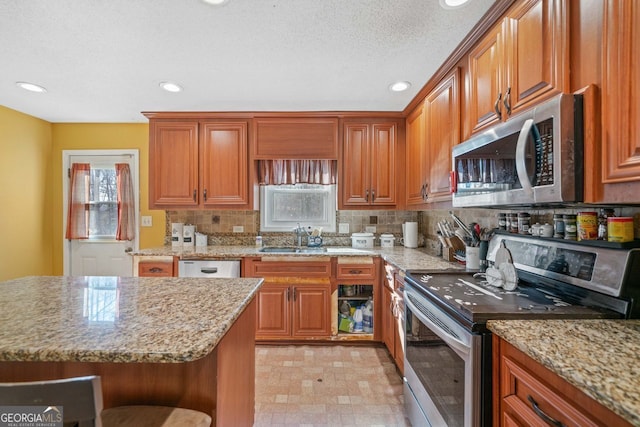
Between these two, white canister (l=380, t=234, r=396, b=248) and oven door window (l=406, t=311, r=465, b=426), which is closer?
oven door window (l=406, t=311, r=465, b=426)

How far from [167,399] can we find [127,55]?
2126 mm

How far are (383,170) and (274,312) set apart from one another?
1.78 meters

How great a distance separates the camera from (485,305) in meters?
1.20

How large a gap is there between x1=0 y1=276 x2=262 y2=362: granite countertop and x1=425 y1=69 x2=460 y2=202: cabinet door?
1525 mm

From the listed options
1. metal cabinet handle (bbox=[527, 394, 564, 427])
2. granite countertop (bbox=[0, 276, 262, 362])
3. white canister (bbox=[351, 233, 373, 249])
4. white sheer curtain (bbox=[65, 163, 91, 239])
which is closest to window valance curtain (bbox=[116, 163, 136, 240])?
white sheer curtain (bbox=[65, 163, 91, 239])

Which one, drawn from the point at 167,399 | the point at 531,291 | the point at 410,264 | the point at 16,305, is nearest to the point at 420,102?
the point at 410,264

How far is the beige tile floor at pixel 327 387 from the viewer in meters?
1.88

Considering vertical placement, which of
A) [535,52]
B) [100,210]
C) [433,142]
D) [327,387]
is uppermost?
[535,52]

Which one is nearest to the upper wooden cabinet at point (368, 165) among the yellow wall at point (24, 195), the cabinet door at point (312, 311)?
the cabinet door at point (312, 311)

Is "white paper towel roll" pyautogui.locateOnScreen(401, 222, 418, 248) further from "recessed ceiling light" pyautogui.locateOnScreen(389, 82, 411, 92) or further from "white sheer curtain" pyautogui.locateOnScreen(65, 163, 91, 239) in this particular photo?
"white sheer curtain" pyautogui.locateOnScreen(65, 163, 91, 239)

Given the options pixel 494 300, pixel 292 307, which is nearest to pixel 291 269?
pixel 292 307

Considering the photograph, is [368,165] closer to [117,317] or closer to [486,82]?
[486,82]

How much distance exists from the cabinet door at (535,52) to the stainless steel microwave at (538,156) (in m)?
0.13

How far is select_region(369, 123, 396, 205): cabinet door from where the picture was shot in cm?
315
